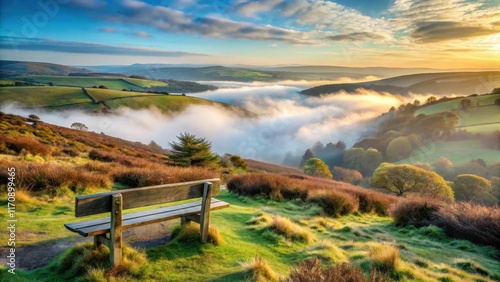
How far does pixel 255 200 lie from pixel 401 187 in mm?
19403

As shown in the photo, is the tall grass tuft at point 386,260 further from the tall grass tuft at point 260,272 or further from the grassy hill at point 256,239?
the tall grass tuft at point 260,272

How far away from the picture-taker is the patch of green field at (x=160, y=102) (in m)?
106

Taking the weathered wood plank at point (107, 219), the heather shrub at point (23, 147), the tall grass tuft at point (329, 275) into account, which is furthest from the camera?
the heather shrub at point (23, 147)

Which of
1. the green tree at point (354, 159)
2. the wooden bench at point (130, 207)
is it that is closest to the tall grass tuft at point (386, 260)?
the wooden bench at point (130, 207)

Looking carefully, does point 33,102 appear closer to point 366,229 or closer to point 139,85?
point 139,85

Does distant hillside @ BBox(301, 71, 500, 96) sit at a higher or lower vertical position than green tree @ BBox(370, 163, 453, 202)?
higher

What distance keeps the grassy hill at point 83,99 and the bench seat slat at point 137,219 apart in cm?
10151

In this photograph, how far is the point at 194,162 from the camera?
82.3ft

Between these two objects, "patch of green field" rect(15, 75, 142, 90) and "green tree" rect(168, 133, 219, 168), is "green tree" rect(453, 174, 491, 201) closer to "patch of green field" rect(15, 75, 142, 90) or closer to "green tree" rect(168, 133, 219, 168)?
"green tree" rect(168, 133, 219, 168)

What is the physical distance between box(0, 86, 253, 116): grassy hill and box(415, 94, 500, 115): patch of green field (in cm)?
8714

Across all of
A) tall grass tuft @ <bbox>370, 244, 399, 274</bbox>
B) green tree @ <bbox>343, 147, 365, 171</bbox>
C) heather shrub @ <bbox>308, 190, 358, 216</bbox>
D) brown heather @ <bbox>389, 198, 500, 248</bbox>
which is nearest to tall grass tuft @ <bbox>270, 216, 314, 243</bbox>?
tall grass tuft @ <bbox>370, 244, 399, 274</bbox>

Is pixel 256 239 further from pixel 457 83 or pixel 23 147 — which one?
pixel 457 83

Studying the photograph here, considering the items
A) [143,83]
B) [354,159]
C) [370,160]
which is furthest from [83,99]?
[370,160]

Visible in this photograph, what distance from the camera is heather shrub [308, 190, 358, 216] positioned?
1239 centimetres
